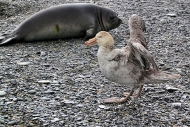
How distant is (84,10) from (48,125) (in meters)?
3.43

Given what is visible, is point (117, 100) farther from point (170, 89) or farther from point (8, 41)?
point (8, 41)

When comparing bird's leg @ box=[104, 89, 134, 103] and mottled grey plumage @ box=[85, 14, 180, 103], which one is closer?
mottled grey plumage @ box=[85, 14, 180, 103]

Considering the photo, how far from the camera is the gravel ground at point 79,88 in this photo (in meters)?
3.59

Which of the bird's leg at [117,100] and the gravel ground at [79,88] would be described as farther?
the bird's leg at [117,100]

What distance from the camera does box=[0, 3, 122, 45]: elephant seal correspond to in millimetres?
6078

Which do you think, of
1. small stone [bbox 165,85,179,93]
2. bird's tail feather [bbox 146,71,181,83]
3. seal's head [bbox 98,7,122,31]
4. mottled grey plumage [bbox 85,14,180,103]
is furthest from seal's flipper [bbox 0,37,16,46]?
bird's tail feather [bbox 146,71,181,83]

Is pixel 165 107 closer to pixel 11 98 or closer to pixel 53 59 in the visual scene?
pixel 11 98

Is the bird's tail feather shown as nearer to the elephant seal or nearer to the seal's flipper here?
the elephant seal

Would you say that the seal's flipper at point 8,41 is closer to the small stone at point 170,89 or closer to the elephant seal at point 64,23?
the elephant seal at point 64,23

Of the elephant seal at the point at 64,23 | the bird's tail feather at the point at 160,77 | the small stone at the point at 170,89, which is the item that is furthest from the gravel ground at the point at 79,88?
the bird's tail feather at the point at 160,77

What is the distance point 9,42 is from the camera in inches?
231

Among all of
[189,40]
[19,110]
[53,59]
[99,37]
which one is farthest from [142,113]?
[189,40]

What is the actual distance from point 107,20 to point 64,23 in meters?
0.85

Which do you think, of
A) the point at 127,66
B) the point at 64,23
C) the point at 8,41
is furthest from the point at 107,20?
the point at 127,66
